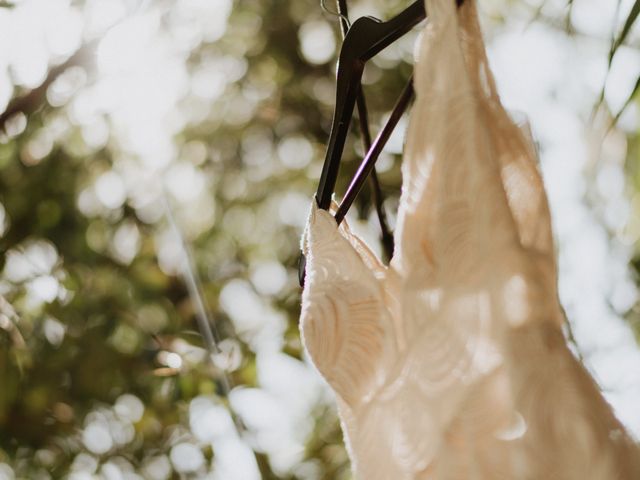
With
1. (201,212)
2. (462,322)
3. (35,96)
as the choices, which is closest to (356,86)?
(462,322)

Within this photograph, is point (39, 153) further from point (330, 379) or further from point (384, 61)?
point (330, 379)

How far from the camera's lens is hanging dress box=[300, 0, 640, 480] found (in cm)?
43

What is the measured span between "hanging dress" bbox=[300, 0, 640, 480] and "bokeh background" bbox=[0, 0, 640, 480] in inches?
23.9

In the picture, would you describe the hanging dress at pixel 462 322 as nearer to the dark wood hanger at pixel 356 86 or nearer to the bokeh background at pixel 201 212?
the dark wood hanger at pixel 356 86

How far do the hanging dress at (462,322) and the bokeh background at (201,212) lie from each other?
0.61 metres

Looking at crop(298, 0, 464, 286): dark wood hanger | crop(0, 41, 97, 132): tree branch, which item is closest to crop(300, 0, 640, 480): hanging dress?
crop(298, 0, 464, 286): dark wood hanger

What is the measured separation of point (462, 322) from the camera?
0.48 meters

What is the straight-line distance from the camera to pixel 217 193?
2.14 m

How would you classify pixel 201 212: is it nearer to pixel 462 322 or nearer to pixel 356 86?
pixel 356 86

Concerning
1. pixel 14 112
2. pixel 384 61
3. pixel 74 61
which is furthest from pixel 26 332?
pixel 384 61

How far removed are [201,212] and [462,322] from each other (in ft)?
5.67

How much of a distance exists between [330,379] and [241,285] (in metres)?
1.46

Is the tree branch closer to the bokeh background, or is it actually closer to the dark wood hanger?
the bokeh background

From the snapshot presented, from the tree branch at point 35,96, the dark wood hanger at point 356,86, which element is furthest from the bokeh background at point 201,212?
the dark wood hanger at point 356,86
